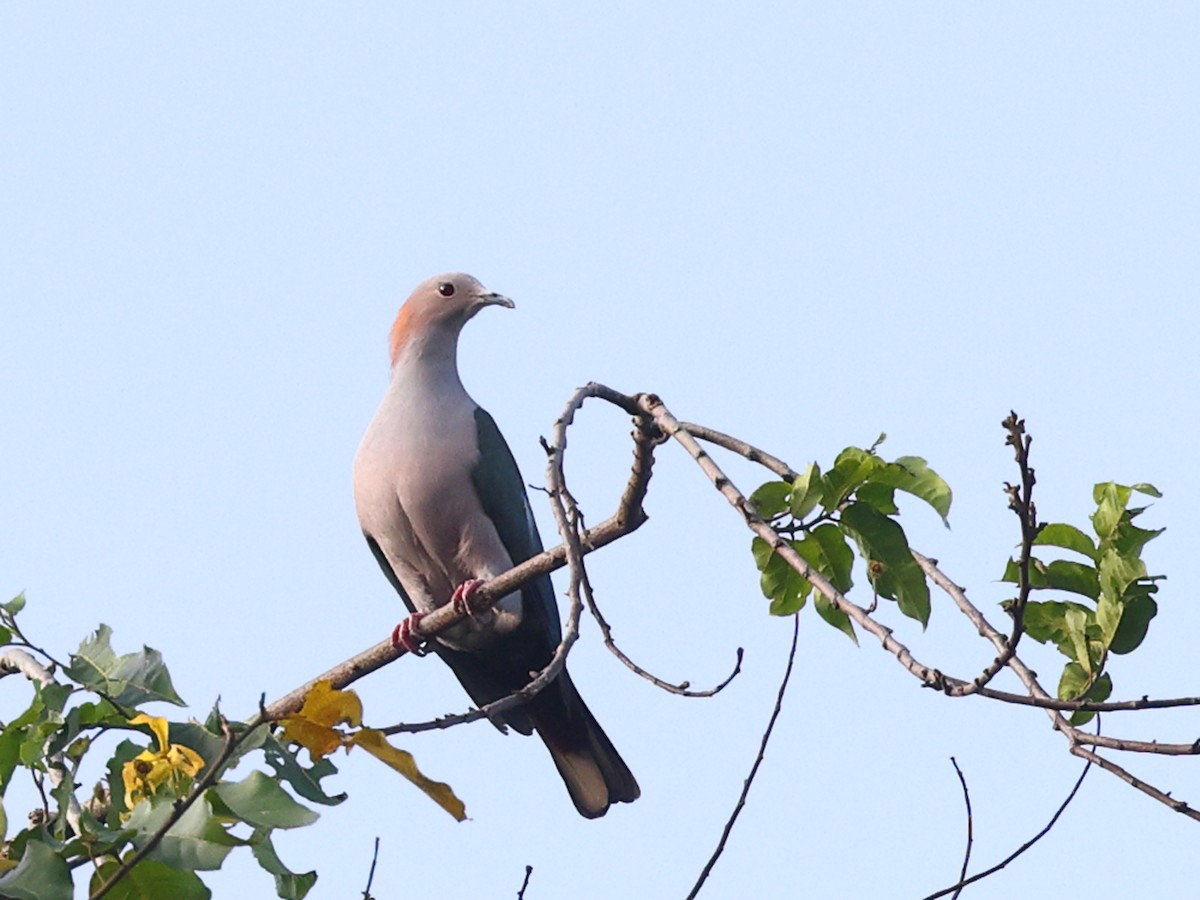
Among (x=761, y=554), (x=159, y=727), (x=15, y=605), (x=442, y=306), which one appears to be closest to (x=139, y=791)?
(x=159, y=727)

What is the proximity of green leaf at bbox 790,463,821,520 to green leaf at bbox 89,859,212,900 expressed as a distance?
127cm

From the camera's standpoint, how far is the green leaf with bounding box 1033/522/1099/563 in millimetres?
3053

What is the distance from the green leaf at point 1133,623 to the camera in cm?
296

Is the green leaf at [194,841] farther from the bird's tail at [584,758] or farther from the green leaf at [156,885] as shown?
the bird's tail at [584,758]

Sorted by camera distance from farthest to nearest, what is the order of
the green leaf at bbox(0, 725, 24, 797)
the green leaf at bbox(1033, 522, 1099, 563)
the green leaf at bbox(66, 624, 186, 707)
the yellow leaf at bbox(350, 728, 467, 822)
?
1. the green leaf at bbox(1033, 522, 1099, 563)
2. the green leaf at bbox(66, 624, 186, 707)
3. the green leaf at bbox(0, 725, 24, 797)
4. the yellow leaf at bbox(350, 728, 467, 822)

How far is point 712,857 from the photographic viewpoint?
3213mm

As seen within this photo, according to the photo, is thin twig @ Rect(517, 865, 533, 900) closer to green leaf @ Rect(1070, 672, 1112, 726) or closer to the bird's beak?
green leaf @ Rect(1070, 672, 1112, 726)

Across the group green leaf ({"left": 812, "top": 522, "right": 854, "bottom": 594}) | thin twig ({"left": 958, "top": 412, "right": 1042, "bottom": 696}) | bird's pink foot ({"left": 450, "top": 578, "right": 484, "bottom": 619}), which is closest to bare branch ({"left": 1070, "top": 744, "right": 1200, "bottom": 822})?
thin twig ({"left": 958, "top": 412, "right": 1042, "bottom": 696})

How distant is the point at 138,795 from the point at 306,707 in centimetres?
28

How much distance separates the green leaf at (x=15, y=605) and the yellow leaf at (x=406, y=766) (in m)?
0.74

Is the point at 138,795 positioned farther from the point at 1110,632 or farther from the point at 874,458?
the point at 1110,632

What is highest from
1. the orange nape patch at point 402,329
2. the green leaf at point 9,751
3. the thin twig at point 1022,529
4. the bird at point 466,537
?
the orange nape patch at point 402,329

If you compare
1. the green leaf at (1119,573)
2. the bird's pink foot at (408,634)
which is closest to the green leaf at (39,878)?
the green leaf at (1119,573)

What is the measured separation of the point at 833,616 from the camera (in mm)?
3094
